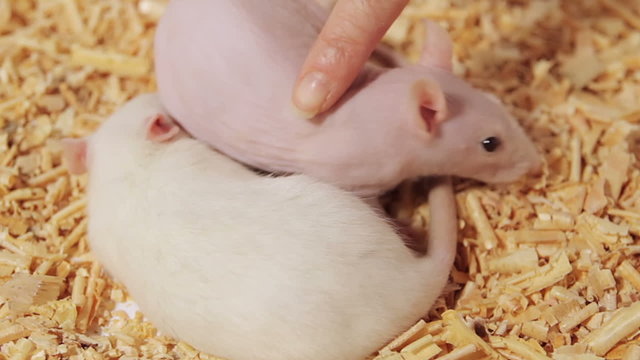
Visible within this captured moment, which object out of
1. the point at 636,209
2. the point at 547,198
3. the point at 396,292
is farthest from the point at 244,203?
the point at 636,209

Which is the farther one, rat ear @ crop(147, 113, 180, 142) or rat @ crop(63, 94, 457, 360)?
rat ear @ crop(147, 113, 180, 142)

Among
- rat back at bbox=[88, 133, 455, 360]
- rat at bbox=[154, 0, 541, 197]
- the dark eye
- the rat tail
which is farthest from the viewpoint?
the dark eye

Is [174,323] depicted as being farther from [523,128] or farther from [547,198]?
[523,128]

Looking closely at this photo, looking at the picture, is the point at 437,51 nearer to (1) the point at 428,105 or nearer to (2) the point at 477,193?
(1) the point at 428,105

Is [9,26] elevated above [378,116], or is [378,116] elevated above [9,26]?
[378,116]

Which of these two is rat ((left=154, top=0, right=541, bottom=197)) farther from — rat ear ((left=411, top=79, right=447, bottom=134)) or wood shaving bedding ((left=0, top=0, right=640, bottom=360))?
wood shaving bedding ((left=0, top=0, right=640, bottom=360))

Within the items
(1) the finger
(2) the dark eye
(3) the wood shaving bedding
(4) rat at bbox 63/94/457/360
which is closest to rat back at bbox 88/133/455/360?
(4) rat at bbox 63/94/457/360
